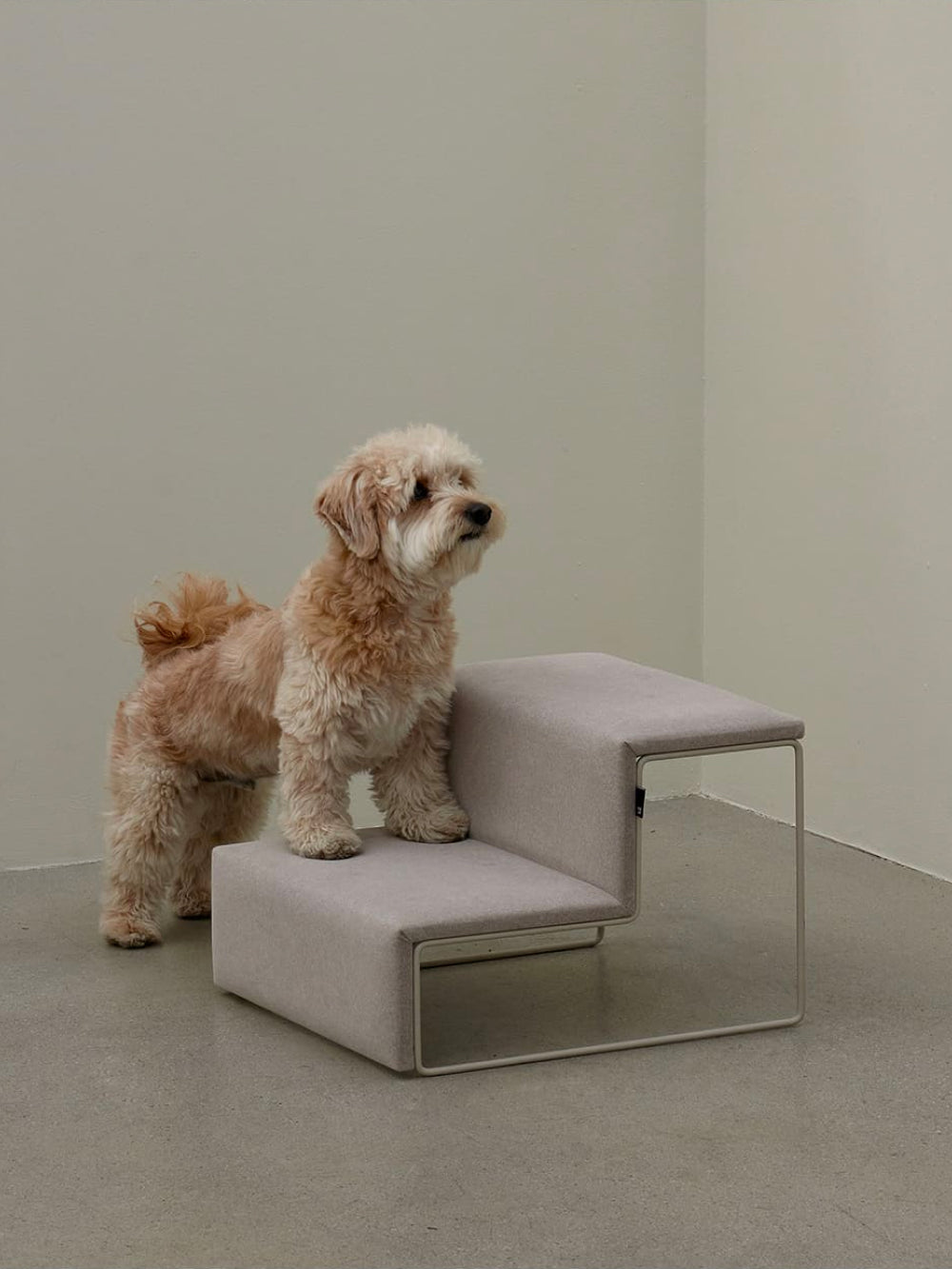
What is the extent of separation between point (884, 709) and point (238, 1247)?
237cm

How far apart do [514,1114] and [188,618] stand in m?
1.38

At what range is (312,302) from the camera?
15.1 feet

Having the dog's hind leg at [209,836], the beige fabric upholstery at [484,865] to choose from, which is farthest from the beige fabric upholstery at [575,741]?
the dog's hind leg at [209,836]

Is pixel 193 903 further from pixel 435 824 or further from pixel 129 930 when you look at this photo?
pixel 435 824

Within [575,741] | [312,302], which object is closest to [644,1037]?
[575,741]

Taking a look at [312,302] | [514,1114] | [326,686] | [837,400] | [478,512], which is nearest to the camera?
[514,1114]

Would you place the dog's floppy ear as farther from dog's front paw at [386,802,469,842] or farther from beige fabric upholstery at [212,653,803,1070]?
dog's front paw at [386,802,469,842]

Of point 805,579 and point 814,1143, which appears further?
point 805,579

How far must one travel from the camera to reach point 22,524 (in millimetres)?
4422

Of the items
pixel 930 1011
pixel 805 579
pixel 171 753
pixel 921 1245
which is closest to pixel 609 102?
pixel 805 579

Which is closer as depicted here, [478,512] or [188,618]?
[478,512]

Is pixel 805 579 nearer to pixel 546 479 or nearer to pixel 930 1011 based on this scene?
pixel 546 479

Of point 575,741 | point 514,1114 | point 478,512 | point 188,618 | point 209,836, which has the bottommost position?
point 514,1114

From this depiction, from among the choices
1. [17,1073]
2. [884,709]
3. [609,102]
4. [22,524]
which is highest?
[609,102]
